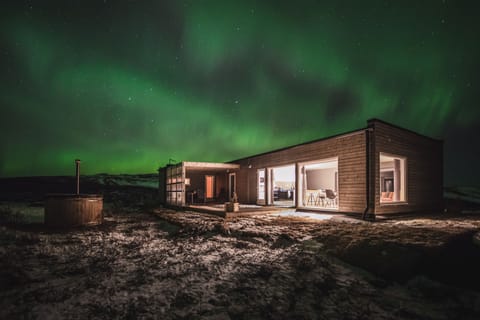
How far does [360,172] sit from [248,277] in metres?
6.72

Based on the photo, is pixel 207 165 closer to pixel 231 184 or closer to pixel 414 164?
pixel 231 184

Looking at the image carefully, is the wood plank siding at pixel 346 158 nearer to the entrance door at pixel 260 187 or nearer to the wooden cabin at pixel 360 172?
the wooden cabin at pixel 360 172

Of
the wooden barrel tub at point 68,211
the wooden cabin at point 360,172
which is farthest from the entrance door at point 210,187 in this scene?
the wooden barrel tub at point 68,211

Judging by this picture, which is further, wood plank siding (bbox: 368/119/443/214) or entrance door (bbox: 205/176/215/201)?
entrance door (bbox: 205/176/215/201)

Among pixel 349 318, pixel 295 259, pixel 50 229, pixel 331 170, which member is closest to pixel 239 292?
pixel 349 318

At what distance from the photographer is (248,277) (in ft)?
10.5

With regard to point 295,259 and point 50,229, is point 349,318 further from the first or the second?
point 50,229

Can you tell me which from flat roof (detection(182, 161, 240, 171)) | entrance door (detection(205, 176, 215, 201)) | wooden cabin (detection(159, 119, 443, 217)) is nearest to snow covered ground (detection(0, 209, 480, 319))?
wooden cabin (detection(159, 119, 443, 217))

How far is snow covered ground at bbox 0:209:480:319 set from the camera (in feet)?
7.86

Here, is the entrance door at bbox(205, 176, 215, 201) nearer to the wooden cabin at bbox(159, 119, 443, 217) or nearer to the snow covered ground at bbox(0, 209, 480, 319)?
the wooden cabin at bbox(159, 119, 443, 217)

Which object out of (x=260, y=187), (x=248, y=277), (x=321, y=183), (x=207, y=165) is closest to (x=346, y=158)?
(x=260, y=187)

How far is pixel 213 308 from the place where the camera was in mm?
2432

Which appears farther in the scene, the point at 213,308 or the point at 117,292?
the point at 117,292

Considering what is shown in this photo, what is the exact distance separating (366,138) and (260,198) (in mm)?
7807
